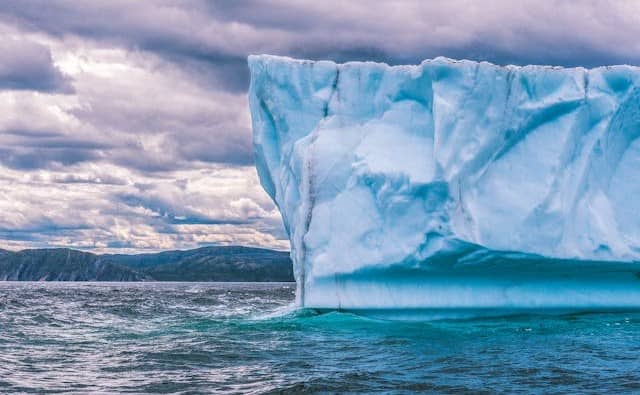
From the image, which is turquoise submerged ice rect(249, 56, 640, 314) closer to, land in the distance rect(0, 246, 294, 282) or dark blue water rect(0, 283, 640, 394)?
dark blue water rect(0, 283, 640, 394)

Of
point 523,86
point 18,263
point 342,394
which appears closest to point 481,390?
point 342,394

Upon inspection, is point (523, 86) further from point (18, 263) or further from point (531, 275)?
point (18, 263)

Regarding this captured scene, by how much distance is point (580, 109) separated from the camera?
1590 centimetres

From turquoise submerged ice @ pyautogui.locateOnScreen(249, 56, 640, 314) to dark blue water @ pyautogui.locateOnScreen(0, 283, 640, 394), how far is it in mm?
779

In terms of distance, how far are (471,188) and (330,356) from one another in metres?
5.31

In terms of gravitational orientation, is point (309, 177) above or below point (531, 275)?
above

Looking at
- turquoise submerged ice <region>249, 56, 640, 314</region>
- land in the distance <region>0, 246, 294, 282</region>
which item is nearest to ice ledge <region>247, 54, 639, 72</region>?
turquoise submerged ice <region>249, 56, 640, 314</region>

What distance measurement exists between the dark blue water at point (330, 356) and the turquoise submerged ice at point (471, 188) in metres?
0.78

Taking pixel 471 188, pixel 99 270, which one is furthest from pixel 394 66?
pixel 99 270

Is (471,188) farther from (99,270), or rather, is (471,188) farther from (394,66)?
(99,270)

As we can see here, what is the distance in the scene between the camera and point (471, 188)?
50.5 ft

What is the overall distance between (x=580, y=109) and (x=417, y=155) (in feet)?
11.0

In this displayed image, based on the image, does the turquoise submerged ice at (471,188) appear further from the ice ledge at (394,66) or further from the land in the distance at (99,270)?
the land in the distance at (99,270)

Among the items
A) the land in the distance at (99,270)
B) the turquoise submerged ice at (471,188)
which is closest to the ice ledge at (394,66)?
the turquoise submerged ice at (471,188)
